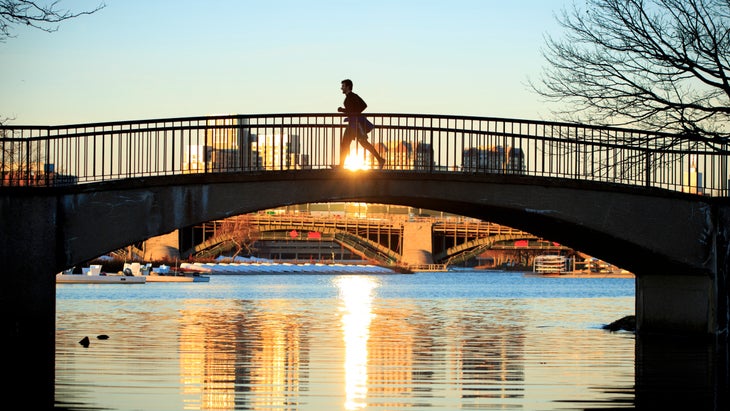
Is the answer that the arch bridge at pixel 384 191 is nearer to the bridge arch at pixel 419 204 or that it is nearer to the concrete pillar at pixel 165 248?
the bridge arch at pixel 419 204

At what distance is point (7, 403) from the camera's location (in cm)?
1625

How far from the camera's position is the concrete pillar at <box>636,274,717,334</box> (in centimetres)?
2791

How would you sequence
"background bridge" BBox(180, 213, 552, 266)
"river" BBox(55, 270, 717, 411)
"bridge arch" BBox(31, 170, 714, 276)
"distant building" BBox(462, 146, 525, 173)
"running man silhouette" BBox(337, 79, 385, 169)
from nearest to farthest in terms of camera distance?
"river" BBox(55, 270, 717, 411), "bridge arch" BBox(31, 170, 714, 276), "running man silhouette" BBox(337, 79, 385, 169), "distant building" BBox(462, 146, 525, 173), "background bridge" BBox(180, 213, 552, 266)

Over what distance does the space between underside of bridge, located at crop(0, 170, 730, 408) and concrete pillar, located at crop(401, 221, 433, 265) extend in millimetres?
112024

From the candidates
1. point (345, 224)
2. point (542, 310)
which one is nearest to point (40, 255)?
point (542, 310)

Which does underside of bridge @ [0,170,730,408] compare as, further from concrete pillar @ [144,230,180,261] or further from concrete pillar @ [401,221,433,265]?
concrete pillar @ [401,221,433,265]

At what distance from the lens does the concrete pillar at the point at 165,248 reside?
419 ft

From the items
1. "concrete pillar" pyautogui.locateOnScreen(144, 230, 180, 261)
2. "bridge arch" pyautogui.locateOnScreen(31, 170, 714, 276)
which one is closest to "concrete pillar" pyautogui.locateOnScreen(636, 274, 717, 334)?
"bridge arch" pyautogui.locateOnScreen(31, 170, 714, 276)

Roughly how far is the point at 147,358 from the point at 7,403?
6.21 metres

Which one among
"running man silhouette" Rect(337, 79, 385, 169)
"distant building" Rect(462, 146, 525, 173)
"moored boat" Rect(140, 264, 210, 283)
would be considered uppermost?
"running man silhouette" Rect(337, 79, 385, 169)

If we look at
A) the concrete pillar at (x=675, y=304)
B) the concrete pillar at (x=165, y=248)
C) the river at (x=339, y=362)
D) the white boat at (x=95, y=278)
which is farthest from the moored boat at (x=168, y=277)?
the concrete pillar at (x=675, y=304)

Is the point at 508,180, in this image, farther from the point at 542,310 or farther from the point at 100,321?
the point at 542,310

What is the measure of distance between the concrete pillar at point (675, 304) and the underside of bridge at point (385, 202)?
0.03 metres

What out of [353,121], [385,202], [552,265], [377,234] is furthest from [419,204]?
[552,265]
